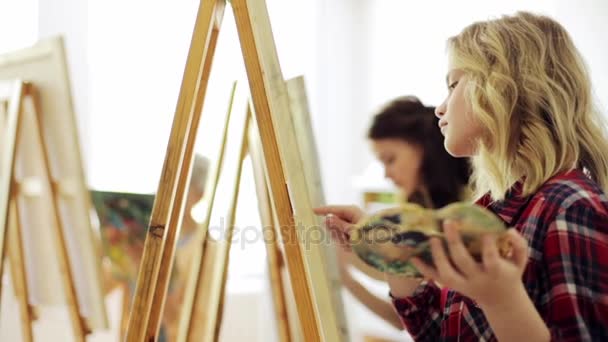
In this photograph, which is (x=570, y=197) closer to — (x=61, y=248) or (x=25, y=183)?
(x=61, y=248)

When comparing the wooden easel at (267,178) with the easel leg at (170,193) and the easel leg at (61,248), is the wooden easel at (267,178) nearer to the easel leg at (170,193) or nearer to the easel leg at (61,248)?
the easel leg at (170,193)

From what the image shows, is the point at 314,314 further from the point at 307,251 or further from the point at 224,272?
the point at 224,272

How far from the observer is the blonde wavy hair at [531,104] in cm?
89

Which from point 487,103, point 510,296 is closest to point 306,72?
point 487,103

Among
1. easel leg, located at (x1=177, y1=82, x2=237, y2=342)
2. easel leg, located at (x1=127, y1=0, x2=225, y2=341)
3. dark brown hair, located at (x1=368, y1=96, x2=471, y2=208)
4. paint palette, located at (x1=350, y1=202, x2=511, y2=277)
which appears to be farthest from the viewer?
dark brown hair, located at (x1=368, y1=96, x2=471, y2=208)

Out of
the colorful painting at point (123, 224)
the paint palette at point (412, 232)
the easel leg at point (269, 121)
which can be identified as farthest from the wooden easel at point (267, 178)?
the colorful painting at point (123, 224)

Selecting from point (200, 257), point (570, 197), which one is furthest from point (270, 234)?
point (570, 197)

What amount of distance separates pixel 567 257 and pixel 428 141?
1.02 metres

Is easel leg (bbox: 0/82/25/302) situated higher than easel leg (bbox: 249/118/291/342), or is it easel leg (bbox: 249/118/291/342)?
easel leg (bbox: 0/82/25/302)

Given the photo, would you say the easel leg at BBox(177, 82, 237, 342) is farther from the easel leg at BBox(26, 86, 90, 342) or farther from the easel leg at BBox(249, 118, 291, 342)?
the easel leg at BBox(26, 86, 90, 342)

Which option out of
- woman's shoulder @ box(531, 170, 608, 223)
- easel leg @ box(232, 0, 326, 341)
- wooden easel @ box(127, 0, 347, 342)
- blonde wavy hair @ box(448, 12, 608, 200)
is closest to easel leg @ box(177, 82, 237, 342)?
wooden easel @ box(127, 0, 347, 342)

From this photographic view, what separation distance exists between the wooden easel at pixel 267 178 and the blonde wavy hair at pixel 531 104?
309 millimetres

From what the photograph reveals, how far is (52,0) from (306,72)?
49.1 inches

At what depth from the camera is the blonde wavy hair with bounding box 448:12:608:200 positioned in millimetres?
888
